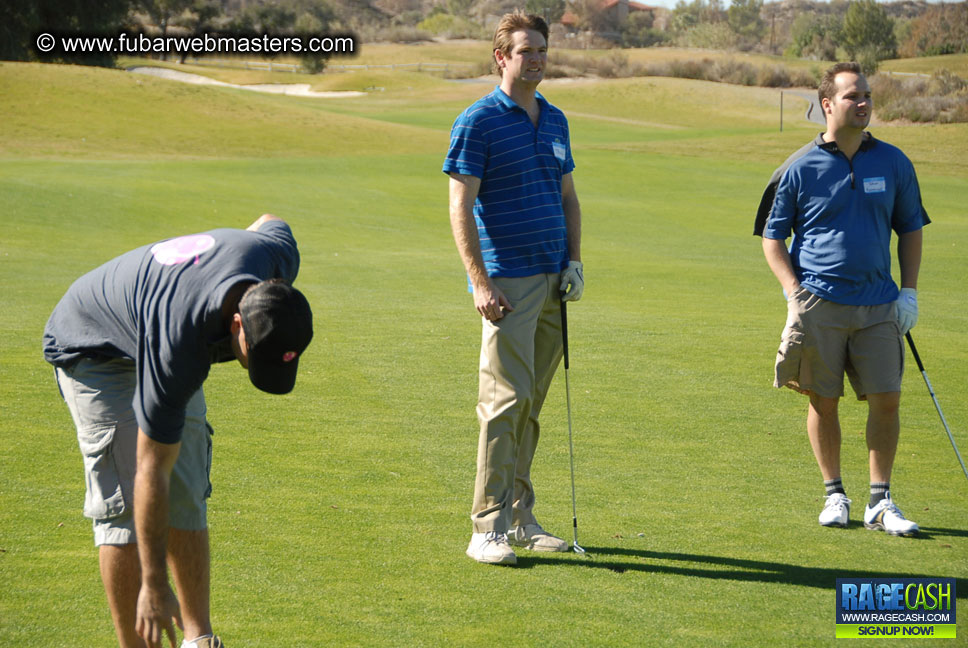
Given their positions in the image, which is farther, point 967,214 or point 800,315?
point 967,214

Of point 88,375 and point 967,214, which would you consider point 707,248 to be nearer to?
point 967,214

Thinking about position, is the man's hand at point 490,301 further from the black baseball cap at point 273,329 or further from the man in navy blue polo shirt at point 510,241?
the black baseball cap at point 273,329

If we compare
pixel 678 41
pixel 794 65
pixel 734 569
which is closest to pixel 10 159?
pixel 734 569

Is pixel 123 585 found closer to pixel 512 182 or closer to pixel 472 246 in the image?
pixel 472 246

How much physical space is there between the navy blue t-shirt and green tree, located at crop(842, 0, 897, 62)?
278ft

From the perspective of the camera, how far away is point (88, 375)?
370 cm

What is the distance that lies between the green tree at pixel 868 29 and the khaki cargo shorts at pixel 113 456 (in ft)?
278

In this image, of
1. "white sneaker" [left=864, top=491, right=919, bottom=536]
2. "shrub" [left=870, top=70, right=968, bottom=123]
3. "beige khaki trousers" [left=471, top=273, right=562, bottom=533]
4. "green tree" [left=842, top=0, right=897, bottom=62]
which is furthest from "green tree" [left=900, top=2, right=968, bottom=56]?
"beige khaki trousers" [left=471, top=273, right=562, bottom=533]

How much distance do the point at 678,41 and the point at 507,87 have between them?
123m

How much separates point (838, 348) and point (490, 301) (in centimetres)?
204

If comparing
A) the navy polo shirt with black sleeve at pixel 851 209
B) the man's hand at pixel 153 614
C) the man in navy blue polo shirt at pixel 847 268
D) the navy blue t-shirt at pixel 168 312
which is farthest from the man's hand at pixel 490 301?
the man's hand at pixel 153 614

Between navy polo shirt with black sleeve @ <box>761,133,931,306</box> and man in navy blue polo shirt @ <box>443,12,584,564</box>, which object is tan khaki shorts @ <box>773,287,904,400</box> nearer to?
navy polo shirt with black sleeve @ <box>761,133,931,306</box>

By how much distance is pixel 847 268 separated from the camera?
18.3 ft

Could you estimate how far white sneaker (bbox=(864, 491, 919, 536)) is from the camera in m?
5.22
